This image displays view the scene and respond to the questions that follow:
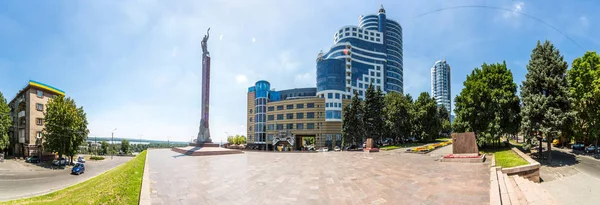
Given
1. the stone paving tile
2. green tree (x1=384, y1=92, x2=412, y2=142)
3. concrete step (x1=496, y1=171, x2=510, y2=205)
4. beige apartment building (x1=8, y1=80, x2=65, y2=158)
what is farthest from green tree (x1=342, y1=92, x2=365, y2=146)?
beige apartment building (x1=8, y1=80, x2=65, y2=158)

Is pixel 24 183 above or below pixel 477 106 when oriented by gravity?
below

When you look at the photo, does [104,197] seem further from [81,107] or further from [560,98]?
[81,107]

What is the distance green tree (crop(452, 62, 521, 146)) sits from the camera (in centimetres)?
2264

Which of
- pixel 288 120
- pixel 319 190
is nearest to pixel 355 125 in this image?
pixel 288 120

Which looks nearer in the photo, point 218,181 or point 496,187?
point 496,187

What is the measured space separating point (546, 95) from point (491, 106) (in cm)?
374

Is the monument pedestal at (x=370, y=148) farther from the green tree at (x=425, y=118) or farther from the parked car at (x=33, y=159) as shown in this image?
the parked car at (x=33, y=159)

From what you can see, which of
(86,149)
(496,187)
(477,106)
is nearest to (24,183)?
(496,187)

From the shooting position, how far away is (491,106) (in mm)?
23141

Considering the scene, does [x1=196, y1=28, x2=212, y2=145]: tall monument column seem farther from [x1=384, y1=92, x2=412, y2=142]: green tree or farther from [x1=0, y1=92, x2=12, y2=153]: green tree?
[x1=0, y1=92, x2=12, y2=153]: green tree

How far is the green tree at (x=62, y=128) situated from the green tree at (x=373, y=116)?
4313 centimetres

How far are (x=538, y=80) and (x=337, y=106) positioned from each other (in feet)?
139

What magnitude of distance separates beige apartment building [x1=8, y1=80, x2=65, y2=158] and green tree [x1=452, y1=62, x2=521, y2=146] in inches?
2313

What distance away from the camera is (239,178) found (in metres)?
11.4
